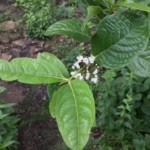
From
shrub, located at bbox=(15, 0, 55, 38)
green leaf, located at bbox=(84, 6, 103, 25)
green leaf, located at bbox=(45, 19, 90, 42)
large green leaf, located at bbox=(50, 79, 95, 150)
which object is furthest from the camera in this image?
shrub, located at bbox=(15, 0, 55, 38)

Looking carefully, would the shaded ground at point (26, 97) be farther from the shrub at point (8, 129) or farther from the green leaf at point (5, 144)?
the green leaf at point (5, 144)

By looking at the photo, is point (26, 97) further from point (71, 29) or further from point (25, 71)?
point (25, 71)

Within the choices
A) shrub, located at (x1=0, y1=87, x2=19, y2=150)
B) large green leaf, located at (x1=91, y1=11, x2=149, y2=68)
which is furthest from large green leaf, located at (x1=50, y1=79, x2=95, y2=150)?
shrub, located at (x1=0, y1=87, x2=19, y2=150)

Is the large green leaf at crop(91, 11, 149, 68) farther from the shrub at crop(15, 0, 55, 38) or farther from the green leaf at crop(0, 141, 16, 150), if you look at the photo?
the shrub at crop(15, 0, 55, 38)

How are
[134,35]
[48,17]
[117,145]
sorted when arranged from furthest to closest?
[48,17] → [117,145] → [134,35]

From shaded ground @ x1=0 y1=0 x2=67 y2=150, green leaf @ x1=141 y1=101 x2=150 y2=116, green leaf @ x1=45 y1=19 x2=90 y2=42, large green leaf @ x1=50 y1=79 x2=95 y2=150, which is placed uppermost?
green leaf @ x1=45 y1=19 x2=90 y2=42

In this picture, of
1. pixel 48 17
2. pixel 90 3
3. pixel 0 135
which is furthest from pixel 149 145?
pixel 48 17

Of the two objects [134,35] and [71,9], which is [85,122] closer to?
[134,35]
